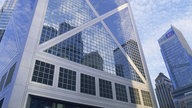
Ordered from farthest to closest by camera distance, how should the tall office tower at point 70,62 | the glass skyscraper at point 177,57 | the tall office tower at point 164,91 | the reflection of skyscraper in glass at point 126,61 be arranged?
1. the tall office tower at point 164,91
2. the glass skyscraper at point 177,57
3. the reflection of skyscraper in glass at point 126,61
4. the tall office tower at point 70,62

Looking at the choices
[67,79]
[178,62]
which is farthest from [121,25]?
[178,62]

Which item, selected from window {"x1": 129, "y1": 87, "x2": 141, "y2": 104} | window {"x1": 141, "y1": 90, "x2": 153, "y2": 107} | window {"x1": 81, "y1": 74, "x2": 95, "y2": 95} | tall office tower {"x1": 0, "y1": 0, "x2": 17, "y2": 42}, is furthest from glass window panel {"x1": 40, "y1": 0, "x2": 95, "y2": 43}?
tall office tower {"x1": 0, "y1": 0, "x2": 17, "y2": 42}

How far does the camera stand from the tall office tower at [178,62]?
152 m

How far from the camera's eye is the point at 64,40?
39969 mm

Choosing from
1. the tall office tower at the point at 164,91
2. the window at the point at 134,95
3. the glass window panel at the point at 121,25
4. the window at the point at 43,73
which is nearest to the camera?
the window at the point at 43,73

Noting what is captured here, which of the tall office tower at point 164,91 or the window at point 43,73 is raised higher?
the tall office tower at point 164,91

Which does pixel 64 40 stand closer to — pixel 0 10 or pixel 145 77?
pixel 145 77

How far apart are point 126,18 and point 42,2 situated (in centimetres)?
3761

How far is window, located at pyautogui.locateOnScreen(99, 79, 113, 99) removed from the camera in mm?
40088

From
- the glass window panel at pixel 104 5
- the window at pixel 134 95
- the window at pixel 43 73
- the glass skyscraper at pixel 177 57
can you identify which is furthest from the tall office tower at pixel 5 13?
the glass skyscraper at pixel 177 57

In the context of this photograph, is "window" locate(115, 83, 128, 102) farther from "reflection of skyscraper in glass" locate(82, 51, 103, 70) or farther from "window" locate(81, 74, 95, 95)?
"window" locate(81, 74, 95, 95)

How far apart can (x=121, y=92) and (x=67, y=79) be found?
15401 mm

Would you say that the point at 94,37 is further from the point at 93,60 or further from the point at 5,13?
the point at 5,13

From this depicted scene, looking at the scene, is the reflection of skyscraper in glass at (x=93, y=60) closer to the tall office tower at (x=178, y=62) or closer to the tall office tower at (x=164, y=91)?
the tall office tower at (x=178, y=62)
